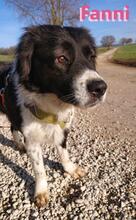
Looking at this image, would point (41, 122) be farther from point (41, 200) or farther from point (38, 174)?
point (41, 200)

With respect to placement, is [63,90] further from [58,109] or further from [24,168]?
[24,168]

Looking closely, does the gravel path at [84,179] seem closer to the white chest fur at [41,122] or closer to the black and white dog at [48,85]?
the black and white dog at [48,85]

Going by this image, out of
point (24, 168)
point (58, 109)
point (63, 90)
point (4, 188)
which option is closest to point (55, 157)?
point (24, 168)

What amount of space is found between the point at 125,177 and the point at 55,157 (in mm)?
1132

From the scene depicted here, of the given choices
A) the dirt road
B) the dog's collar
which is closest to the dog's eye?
the dog's collar

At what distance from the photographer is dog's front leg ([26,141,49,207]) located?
3527 mm

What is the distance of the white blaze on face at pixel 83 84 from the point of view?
2.64 m

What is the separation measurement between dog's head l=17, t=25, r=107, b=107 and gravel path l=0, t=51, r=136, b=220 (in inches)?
51.9

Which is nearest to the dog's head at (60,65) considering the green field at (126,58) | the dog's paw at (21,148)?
the dog's paw at (21,148)

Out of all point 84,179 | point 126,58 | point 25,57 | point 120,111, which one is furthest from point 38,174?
point 126,58

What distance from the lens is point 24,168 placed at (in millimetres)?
4289

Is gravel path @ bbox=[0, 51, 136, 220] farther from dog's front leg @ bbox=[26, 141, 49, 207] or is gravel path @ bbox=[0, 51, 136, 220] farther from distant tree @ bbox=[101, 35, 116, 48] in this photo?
distant tree @ bbox=[101, 35, 116, 48]

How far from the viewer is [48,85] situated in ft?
9.73

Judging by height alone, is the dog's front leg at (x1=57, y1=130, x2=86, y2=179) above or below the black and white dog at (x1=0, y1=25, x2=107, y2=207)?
below
